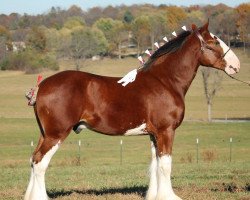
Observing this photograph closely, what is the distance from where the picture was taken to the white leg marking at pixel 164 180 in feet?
34.4

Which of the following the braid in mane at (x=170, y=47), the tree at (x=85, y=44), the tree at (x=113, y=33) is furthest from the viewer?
the tree at (x=113, y=33)

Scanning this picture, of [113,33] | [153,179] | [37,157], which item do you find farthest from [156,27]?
[37,157]

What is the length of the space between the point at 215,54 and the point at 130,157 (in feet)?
77.6

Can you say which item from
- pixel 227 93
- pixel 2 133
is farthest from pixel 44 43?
pixel 2 133

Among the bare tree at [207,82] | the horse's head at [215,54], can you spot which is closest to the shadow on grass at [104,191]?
the horse's head at [215,54]

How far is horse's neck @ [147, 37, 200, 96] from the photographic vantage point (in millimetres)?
11047

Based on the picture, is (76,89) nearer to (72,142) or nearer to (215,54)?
(215,54)

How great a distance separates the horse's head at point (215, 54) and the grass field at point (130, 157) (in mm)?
2279

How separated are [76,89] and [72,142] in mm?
32398

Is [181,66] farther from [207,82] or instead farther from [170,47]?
[207,82]

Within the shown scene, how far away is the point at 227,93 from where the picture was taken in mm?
88312

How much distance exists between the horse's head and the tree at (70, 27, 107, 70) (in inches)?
4575

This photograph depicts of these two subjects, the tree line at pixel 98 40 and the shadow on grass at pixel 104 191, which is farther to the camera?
the tree line at pixel 98 40

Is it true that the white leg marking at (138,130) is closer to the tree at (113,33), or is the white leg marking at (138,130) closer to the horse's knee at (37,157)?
the horse's knee at (37,157)
